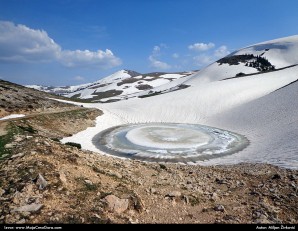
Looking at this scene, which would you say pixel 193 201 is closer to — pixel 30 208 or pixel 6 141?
pixel 30 208

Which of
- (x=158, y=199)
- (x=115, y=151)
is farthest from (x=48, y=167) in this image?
(x=115, y=151)

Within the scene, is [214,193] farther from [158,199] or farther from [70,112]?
[70,112]

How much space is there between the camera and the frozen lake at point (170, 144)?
33438 millimetres

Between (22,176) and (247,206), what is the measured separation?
14.1 metres

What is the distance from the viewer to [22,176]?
15.1 metres

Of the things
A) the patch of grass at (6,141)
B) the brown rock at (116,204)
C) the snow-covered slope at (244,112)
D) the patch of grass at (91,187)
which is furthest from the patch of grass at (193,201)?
the patch of grass at (6,141)

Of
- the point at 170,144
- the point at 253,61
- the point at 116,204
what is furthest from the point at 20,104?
the point at 253,61

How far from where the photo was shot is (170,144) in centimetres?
3941

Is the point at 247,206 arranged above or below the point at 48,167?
below

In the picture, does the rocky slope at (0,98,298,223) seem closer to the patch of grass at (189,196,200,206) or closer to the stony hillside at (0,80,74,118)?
the patch of grass at (189,196,200,206)

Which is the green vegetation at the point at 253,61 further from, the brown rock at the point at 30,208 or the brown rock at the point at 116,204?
the brown rock at the point at 30,208
